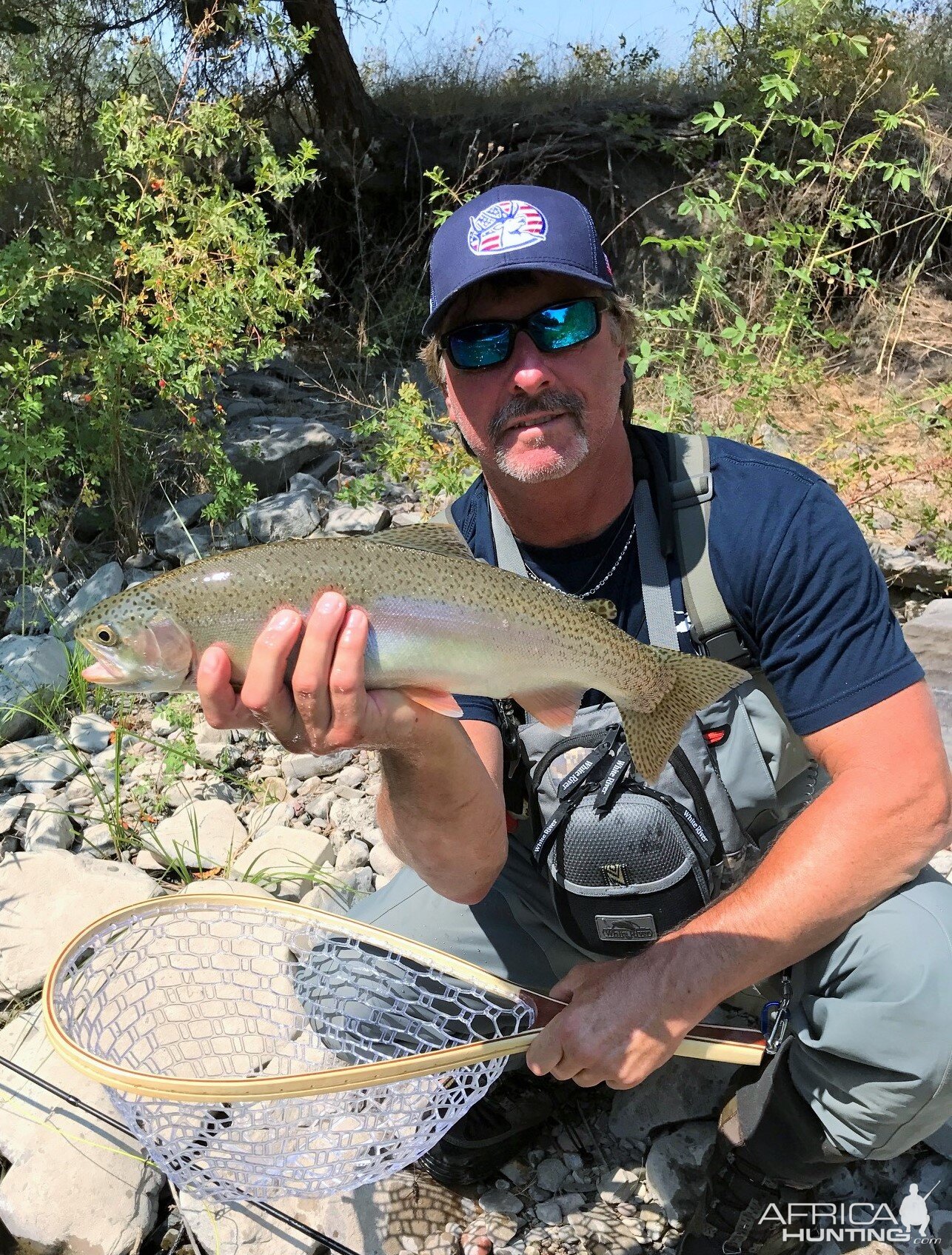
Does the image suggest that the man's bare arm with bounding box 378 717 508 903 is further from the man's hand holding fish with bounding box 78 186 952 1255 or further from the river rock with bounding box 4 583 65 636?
the river rock with bounding box 4 583 65 636

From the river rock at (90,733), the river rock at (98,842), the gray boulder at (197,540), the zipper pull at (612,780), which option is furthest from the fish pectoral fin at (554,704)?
the gray boulder at (197,540)

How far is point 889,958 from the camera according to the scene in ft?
7.78

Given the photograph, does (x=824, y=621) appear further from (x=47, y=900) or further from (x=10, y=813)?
(x=10, y=813)

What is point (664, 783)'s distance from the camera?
2572 mm

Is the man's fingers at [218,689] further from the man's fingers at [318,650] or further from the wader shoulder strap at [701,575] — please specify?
the wader shoulder strap at [701,575]

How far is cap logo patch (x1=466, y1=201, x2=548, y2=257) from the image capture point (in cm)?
266

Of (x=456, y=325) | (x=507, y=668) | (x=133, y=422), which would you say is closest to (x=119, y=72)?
(x=133, y=422)

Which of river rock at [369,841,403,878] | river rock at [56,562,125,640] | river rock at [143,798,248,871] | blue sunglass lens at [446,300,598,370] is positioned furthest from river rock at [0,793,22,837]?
blue sunglass lens at [446,300,598,370]

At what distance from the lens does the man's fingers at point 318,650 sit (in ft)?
6.61

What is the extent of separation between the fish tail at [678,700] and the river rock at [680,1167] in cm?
135

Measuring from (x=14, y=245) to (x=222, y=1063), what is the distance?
14.2 feet

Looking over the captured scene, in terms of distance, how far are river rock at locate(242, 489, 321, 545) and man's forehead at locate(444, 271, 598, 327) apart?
11.7 feet

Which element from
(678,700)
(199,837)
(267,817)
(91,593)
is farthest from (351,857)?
(91,593)

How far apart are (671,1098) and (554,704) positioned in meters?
1.57
